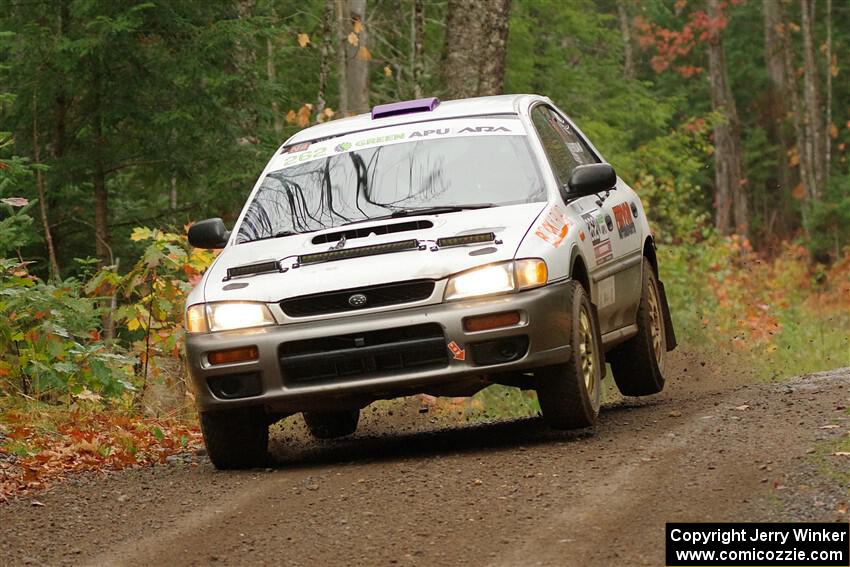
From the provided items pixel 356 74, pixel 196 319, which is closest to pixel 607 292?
pixel 196 319

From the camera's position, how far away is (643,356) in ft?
33.7

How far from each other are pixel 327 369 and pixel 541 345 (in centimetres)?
115

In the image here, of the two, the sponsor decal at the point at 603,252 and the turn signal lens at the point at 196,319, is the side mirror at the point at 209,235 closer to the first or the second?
the turn signal lens at the point at 196,319

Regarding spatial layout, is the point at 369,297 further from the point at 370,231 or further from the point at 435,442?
the point at 435,442

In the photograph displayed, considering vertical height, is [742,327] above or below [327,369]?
below

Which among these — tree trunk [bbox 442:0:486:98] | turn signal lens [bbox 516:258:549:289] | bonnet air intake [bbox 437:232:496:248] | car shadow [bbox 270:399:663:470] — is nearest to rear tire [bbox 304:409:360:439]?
car shadow [bbox 270:399:663:470]

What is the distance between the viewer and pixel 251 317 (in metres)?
7.80

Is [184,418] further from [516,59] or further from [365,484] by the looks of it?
[516,59]

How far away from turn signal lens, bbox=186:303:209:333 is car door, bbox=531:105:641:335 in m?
2.23

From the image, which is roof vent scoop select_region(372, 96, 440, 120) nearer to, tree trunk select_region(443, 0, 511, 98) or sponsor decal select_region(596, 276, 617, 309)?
sponsor decal select_region(596, 276, 617, 309)

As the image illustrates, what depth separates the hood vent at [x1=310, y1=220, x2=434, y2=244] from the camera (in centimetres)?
816

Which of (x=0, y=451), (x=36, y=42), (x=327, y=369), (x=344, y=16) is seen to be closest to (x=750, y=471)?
(x=327, y=369)

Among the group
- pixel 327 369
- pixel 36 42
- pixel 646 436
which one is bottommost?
pixel 646 436

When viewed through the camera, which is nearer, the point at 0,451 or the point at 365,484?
the point at 365,484
